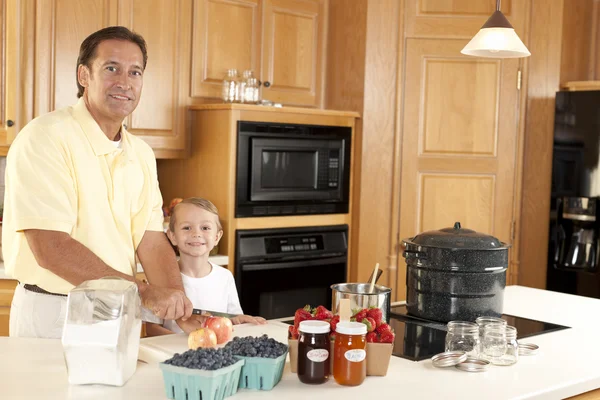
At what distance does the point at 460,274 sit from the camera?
230 centimetres

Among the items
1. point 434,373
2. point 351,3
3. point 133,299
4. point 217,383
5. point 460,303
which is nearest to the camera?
point 217,383

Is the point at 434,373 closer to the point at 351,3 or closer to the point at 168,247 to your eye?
the point at 168,247

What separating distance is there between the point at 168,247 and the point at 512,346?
1.06 m

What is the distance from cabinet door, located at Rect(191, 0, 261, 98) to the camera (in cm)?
388

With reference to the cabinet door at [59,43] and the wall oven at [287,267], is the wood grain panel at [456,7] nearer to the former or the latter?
the wall oven at [287,267]

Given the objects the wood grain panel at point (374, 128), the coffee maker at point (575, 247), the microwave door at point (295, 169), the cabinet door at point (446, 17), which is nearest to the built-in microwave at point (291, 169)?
the microwave door at point (295, 169)

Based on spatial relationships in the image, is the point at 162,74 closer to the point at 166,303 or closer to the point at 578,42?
the point at 166,303

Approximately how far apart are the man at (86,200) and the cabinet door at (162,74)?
52.1 inches

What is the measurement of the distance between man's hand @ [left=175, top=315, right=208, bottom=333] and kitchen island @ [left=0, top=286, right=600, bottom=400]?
0.03 meters

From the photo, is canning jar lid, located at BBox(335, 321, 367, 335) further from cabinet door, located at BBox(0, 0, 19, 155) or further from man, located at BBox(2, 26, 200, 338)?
cabinet door, located at BBox(0, 0, 19, 155)

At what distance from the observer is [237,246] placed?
12.3 ft

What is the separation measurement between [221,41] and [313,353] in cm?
256

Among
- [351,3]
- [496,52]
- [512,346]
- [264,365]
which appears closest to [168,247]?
[264,365]

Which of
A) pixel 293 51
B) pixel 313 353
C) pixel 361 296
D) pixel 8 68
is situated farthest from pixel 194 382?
pixel 293 51
